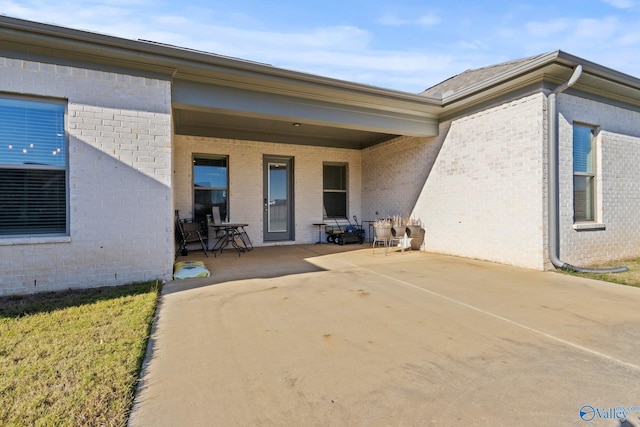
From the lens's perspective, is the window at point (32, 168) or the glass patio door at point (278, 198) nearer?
the window at point (32, 168)

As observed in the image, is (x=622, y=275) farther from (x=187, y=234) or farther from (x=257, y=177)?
(x=187, y=234)

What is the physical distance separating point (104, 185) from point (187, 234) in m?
3.03

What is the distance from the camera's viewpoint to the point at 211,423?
5.33 feet

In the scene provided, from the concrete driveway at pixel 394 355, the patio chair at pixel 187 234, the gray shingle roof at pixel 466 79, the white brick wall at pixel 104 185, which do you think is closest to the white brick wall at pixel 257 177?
the patio chair at pixel 187 234

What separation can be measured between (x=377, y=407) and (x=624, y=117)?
7751 mm

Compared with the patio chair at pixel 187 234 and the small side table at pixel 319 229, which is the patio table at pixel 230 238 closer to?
the patio chair at pixel 187 234

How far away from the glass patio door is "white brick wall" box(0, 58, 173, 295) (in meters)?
4.15

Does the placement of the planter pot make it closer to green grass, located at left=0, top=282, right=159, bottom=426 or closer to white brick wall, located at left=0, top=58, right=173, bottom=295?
white brick wall, located at left=0, top=58, right=173, bottom=295

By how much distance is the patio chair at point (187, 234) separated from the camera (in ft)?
23.0

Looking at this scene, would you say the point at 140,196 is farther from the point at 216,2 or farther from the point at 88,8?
the point at 216,2

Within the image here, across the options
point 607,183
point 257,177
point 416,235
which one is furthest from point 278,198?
point 607,183

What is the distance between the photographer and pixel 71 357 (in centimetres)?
225

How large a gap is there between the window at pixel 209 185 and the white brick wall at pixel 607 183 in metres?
7.23

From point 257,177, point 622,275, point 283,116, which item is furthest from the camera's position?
point 257,177
